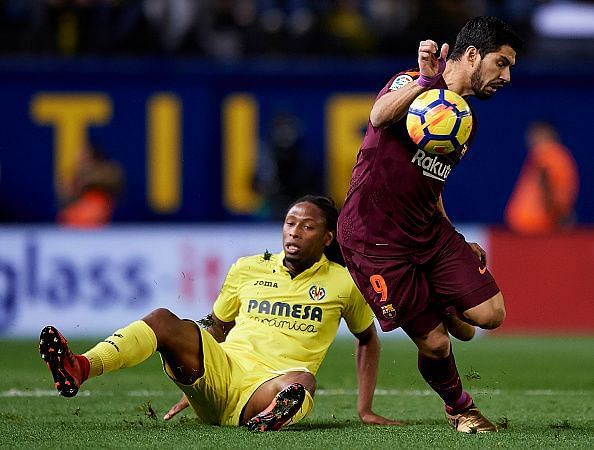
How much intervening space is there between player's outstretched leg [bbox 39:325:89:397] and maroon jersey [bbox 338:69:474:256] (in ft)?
5.29

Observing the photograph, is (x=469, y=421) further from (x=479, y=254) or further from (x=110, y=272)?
(x=110, y=272)

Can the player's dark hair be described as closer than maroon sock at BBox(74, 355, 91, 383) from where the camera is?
No

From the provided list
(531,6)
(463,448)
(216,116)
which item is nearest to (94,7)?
(216,116)

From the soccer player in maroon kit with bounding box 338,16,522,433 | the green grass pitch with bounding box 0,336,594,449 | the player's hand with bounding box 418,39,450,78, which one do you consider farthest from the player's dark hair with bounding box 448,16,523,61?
the green grass pitch with bounding box 0,336,594,449

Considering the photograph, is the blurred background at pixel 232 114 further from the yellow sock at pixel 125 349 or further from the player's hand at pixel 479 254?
the yellow sock at pixel 125 349

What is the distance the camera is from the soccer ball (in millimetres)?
6312

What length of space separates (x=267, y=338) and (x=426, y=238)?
100 centimetres

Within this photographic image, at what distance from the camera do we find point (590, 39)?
17688mm

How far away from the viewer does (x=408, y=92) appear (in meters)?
6.26

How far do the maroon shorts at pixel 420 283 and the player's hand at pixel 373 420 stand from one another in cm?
55

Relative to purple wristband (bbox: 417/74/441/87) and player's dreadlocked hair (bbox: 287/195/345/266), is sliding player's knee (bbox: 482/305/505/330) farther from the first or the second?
purple wristband (bbox: 417/74/441/87)

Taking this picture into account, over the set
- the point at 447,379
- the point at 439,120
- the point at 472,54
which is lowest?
the point at 447,379

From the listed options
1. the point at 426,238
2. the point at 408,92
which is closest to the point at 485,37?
the point at 408,92

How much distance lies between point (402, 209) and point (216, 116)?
1056 centimetres
